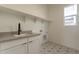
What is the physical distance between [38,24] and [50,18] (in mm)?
621

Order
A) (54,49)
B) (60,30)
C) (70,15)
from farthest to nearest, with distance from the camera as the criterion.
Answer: (60,30)
(70,15)
(54,49)

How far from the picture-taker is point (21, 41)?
1.31 m

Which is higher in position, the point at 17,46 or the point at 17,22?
the point at 17,22

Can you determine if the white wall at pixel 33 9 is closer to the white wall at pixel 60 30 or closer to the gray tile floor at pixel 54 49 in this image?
the white wall at pixel 60 30

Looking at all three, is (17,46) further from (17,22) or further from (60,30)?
(60,30)

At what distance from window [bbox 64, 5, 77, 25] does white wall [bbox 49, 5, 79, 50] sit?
0.13 m

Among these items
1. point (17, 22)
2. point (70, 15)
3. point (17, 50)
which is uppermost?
point (70, 15)

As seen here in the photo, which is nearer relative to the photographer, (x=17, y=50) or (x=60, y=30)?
(x=17, y=50)

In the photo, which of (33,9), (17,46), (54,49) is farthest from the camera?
(54,49)

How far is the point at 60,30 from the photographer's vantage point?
2.89m

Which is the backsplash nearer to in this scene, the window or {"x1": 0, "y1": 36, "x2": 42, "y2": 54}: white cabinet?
{"x1": 0, "y1": 36, "x2": 42, "y2": 54}: white cabinet

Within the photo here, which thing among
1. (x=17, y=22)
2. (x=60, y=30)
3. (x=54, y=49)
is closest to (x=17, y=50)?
(x=17, y=22)

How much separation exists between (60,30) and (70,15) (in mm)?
606
